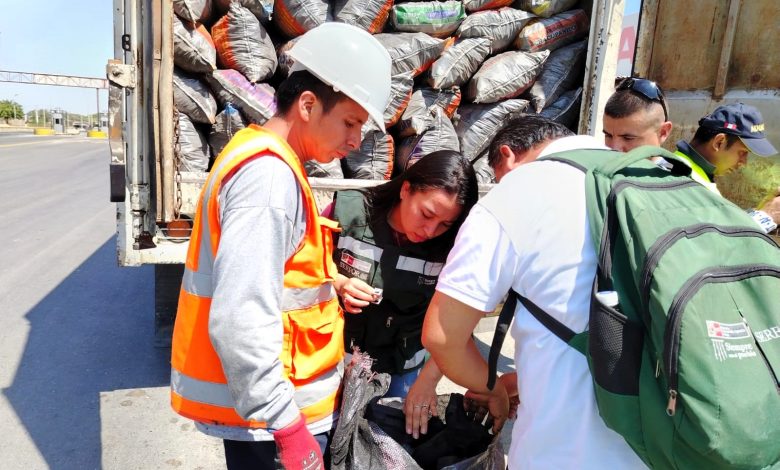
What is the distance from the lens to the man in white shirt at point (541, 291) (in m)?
0.92

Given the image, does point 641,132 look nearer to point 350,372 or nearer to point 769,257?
point 769,257

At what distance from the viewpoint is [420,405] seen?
1.52 metres

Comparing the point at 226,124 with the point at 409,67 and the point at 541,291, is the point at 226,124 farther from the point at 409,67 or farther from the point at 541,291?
the point at 541,291

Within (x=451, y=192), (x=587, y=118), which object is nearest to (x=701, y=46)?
(x=587, y=118)

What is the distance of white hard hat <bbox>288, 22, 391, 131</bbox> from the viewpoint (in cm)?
117

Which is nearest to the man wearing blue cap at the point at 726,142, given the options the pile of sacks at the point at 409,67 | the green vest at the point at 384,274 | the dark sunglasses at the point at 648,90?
the dark sunglasses at the point at 648,90

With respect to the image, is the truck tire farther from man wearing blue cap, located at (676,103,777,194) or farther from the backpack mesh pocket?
the backpack mesh pocket

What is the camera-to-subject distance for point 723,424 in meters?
0.77

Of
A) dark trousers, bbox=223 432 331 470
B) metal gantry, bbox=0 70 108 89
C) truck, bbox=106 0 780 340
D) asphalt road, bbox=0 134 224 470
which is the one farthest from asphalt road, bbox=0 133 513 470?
metal gantry, bbox=0 70 108 89

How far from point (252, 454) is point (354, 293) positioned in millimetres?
525

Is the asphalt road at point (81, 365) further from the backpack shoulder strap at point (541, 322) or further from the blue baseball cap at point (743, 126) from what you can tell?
the blue baseball cap at point (743, 126)

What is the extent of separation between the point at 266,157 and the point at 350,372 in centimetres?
59

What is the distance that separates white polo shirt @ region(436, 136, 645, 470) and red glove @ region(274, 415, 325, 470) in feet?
1.30

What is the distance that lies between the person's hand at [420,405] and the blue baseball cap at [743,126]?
59.0 inches
